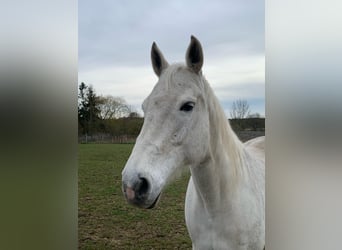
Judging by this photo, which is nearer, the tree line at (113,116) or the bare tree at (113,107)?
the tree line at (113,116)

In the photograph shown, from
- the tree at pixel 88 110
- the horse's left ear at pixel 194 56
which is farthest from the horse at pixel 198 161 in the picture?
the tree at pixel 88 110

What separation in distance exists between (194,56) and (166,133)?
0.26 meters

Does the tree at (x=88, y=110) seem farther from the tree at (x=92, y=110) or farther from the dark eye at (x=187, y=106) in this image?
the dark eye at (x=187, y=106)

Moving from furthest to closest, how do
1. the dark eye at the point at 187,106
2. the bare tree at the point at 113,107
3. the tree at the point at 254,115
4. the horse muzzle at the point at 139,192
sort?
the bare tree at the point at 113,107
the tree at the point at 254,115
the dark eye at the point at 187,106
the horse muzzle at the point at 139,192

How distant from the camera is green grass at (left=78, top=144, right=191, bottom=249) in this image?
1.16 meters

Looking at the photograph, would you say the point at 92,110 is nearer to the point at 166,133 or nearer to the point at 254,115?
the point at 166,133

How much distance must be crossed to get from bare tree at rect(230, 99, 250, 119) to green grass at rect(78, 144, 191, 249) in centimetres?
40

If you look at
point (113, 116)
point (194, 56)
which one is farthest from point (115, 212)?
point (194, 56)

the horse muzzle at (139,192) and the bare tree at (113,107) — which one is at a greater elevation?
the bare tree at (113,107)

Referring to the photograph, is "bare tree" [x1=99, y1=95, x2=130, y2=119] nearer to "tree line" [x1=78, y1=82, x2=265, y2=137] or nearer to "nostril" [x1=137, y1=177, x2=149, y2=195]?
"tree line" [x1=78, y1=82, x2=265, y2=137]

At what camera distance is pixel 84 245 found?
1.35 m

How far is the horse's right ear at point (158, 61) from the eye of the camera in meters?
0.86

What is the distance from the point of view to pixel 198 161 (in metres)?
0.87

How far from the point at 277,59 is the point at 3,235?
0.59 m
